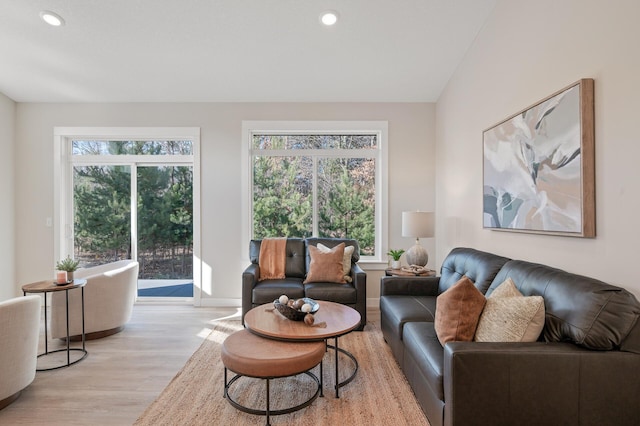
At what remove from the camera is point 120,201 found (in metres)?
4.25

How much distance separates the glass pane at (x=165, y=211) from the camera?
4.26 m

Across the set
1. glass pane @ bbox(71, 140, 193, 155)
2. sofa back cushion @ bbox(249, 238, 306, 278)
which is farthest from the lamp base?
glass pane @ bbox(71, 140, 193, 155)

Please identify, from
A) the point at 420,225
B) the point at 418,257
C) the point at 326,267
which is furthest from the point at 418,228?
the point at 326,267

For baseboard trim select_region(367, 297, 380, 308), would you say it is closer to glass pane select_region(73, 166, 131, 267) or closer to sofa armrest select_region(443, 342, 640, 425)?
sofa armrest select_region(443, 342, 640, 425)

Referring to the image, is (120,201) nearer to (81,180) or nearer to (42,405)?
(81,180)

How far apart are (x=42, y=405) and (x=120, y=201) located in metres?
2.78

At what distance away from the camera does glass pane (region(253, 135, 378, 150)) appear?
14.1 feet

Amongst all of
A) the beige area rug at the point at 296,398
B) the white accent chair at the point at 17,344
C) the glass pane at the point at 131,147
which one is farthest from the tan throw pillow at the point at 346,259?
the white accent chair at the point at 17,344

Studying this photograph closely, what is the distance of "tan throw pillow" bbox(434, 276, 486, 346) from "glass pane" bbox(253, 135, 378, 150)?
2870 millimetres

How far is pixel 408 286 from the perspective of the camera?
2.98 metres

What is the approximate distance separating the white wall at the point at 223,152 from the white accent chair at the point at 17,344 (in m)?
2.09

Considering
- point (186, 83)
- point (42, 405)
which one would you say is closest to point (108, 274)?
point (42, 405)

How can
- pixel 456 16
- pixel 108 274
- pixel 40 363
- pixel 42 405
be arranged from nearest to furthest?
pixel 42 405 < pixel 40 363 < pixel 456 16 < pixel 108 274

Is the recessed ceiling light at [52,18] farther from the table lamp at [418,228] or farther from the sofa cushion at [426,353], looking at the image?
the sofa cushion at [426,353]
